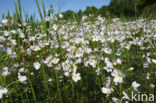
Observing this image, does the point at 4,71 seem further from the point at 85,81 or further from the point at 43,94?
the point at 85,81

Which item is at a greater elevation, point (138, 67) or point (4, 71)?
point (138, 67)

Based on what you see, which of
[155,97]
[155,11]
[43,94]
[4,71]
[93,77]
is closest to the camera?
[4,71]

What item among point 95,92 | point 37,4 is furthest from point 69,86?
point 37,4

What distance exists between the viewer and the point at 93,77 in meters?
2.43

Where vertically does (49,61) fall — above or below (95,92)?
above

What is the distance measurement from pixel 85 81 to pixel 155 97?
42.7 inches

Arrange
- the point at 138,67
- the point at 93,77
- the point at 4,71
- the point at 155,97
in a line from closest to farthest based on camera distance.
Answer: the point at 4,71, the point at 155,97, the point at 93,77, the point at 138,67

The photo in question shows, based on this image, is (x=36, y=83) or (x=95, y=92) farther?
(x=36, y=83)

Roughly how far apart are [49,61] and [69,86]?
21.5 inches

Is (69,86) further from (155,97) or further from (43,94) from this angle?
(155,97)

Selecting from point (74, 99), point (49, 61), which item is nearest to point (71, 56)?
point (49, 61)

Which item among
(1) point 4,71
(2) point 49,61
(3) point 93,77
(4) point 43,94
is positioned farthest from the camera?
(3) point 93,77

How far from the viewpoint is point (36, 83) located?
2.40 metres

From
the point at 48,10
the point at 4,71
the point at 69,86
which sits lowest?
the point at 69,86
